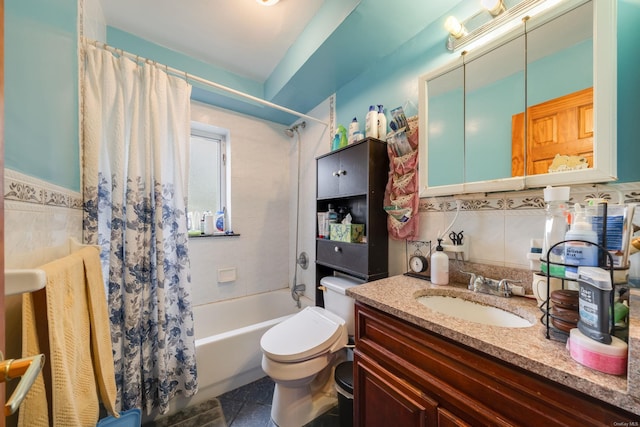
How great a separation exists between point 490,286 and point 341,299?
779mm

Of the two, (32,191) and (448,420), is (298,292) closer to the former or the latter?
(448,420)

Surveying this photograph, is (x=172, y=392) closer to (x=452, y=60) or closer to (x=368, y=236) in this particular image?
(x=368, y=236)

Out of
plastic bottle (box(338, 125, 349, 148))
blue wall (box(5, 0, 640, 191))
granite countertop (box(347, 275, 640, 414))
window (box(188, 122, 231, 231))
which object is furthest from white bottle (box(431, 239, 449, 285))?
window (box(188, 122, 231, 231))

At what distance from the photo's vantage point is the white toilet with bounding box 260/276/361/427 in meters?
1.13

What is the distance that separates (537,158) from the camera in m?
0.83

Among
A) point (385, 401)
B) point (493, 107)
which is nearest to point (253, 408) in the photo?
point (385, 401)

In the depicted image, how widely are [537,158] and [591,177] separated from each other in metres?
0.16

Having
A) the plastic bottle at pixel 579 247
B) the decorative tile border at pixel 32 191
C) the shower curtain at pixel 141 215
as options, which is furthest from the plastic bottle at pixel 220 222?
the plastic bottle at pixel 579 247

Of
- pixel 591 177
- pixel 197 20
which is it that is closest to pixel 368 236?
pixel 591 177

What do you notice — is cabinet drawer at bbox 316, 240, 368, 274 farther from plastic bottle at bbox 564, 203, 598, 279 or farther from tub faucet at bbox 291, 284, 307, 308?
plastic bottle at bbox 564, 203, 598, 279

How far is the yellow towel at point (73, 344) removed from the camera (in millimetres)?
444

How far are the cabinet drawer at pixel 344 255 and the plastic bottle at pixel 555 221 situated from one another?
0.76m

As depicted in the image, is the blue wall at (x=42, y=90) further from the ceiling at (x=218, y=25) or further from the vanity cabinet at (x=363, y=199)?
the vanity cabinet at (x=363, y=199)

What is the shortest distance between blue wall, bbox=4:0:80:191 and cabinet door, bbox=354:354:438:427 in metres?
1.18
